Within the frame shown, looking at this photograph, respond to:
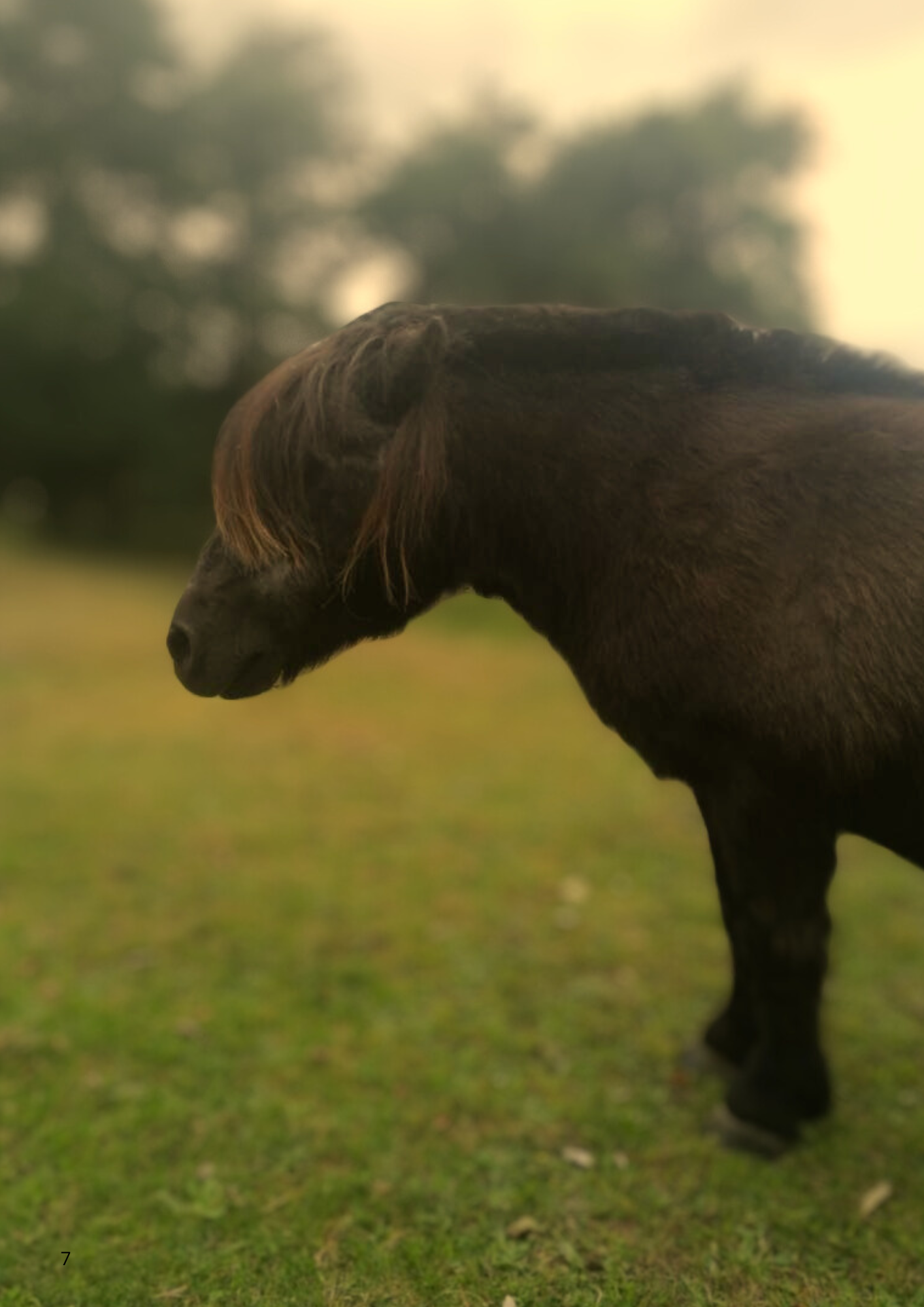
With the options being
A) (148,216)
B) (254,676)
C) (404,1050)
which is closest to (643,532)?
(254,676)

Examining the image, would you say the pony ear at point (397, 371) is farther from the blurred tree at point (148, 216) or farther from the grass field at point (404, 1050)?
the blurred tree at point (148, 216)

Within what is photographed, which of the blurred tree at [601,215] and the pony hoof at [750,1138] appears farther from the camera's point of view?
the blurred tree at [601,215]

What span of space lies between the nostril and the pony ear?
0.63m

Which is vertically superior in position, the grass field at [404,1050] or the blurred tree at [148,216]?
the blurred tree at [148,216]

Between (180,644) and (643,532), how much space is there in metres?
1.04

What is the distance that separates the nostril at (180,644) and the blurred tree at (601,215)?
15.0 metres

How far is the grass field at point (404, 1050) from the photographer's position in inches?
93.0

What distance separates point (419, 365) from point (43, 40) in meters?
21.7

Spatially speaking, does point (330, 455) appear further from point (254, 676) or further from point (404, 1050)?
point (404, 1050)

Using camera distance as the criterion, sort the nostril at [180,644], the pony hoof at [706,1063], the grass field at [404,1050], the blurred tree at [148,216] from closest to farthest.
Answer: the nostril at [180,644]
the grass field at [404,1050]
the pony hoof at [706,1063]
the blurred tree at [148,216]

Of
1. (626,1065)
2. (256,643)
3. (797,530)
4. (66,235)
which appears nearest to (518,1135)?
(626,1065)

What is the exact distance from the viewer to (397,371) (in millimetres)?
2072

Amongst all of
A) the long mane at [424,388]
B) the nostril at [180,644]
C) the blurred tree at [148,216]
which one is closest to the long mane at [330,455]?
the long mane at [424,388]

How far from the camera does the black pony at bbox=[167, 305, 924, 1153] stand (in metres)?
1.99
